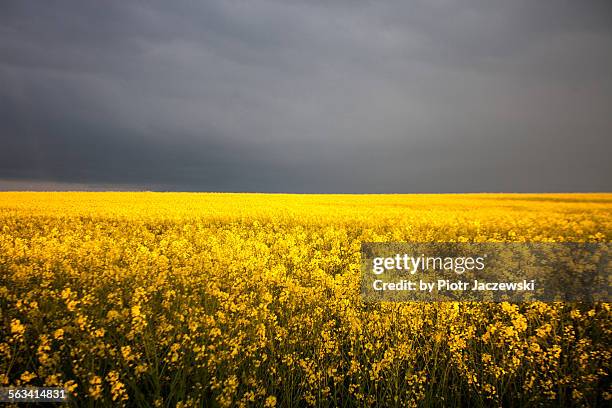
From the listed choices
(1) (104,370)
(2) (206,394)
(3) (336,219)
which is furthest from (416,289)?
(3) (336,219)

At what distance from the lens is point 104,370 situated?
11.6 ft

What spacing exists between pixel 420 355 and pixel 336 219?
11.3 meters

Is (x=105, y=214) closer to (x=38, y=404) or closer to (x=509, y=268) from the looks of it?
(x=38, y=404)

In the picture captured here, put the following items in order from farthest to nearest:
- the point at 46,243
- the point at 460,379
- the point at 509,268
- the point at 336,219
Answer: the point at 336,219
the point at 46,243
the point at 509,268
the point at 460,379

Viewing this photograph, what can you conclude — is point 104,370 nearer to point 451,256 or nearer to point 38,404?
point 38,404

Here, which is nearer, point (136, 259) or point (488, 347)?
point (488, 347)

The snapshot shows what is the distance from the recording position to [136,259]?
6.38 m

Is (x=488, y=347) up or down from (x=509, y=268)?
down

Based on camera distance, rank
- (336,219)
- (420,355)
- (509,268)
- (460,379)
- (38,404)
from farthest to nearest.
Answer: (336,219)
(509,268)
(420,355)
(460,379)
(38,404)

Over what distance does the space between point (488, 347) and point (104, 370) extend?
4536 millimetres

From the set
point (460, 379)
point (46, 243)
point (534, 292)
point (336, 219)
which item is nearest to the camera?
point (460, 379)

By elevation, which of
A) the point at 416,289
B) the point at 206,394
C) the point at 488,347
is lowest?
the point at 206,394

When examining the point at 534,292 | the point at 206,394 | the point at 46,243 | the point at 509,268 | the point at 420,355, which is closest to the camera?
the point at 206,394

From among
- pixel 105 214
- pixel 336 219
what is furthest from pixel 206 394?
pixel 105 214
